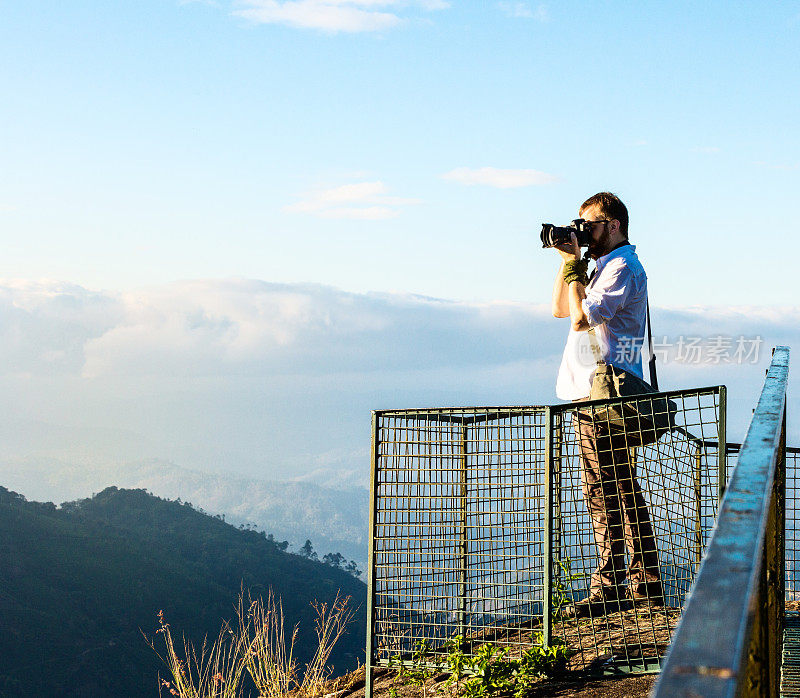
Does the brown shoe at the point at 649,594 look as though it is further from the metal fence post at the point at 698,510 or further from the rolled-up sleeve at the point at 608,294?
the rolled-up sleeve at the point at 608,294

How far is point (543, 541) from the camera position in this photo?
4164 millimetres

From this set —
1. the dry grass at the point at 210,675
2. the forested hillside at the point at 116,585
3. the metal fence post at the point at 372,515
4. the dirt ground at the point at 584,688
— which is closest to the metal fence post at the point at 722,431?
the dirt ground at the point at 584,688

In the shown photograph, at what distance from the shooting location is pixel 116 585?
53250mm

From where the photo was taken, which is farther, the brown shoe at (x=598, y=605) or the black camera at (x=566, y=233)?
the black camera at (x=566, y=233)

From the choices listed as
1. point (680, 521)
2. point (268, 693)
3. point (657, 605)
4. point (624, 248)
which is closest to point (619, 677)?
point (657, 605)

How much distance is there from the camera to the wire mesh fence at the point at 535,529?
13.7 feet

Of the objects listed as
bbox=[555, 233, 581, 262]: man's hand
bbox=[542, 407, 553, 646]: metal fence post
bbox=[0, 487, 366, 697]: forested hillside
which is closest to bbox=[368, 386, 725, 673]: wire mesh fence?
bbox=[542, 407, 553, 646]: metal fence post

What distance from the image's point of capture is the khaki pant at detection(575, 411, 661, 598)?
4.27 metres

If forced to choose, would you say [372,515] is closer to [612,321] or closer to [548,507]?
[548,507]

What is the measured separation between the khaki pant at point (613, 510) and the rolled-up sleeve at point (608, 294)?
1.73ft

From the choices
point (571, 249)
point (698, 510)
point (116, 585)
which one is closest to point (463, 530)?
point (698, 510)

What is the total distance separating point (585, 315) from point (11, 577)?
54.6 m

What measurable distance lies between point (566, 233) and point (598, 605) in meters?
1.96

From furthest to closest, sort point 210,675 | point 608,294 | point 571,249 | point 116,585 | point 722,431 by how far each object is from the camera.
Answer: point 116,585 < point 210,675 < point 571,249 < point 608,294 < point 722,431
